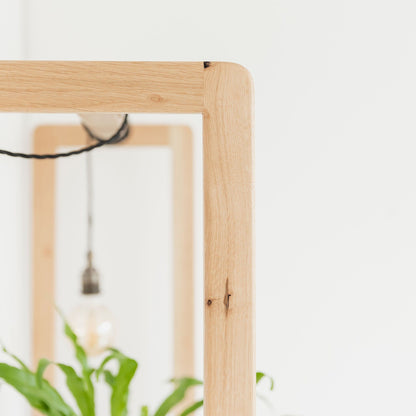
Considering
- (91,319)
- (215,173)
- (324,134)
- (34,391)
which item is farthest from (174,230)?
(215,173)

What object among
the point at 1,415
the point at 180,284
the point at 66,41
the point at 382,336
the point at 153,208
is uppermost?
the point at 66,41

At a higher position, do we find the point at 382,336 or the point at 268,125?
the point at 268,125

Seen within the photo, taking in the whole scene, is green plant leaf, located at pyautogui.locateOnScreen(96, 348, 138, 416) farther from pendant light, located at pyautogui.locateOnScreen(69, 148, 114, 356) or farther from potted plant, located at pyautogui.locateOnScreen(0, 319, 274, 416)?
pendant light, located at pyautogui.locateOnScreen(69, 148, 114, 356)

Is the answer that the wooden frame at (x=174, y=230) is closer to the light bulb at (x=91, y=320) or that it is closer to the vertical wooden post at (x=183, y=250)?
the vertical wooden post at (x=183, y=250)

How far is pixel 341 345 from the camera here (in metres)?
1.06

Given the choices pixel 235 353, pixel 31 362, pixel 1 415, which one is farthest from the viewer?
pixel 31 362

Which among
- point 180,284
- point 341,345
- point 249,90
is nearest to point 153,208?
point 180,284

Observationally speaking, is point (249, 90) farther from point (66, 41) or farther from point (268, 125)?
point (66, 41)

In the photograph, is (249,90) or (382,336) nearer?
(249,90)

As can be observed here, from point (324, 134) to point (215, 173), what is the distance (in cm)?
70

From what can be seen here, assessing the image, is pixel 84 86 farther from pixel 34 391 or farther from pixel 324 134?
pixel 324 134

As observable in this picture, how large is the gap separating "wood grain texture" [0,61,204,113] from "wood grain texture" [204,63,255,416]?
42 mm

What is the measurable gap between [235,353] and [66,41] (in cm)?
88

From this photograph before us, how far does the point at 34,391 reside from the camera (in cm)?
56
